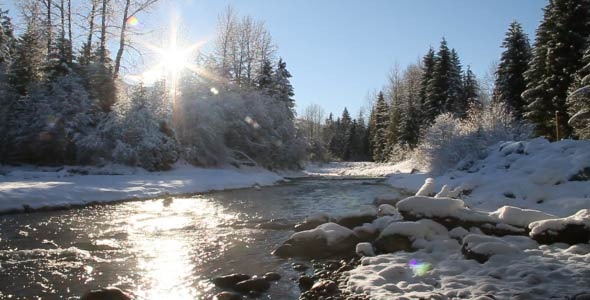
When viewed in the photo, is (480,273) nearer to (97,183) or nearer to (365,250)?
(365,250)

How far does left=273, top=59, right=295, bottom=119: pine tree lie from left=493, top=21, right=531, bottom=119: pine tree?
64.9 feet

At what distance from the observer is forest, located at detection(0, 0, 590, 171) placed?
72.2 ft

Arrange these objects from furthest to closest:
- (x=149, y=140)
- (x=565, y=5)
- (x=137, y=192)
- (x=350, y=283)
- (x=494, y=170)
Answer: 1. (x=565, y=5)
2. (x=149, y=140)
3. (x=137, y=192)
4. (x=494, y=170)
5. (x=350, y=283)

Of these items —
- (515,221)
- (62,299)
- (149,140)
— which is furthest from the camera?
(149,140)

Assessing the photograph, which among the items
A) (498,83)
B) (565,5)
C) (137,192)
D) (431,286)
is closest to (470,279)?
(431,286)

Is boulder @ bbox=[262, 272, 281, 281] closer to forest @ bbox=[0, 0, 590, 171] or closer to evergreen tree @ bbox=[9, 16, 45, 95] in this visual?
forest @ bbox=[0, 0, 590, 171]

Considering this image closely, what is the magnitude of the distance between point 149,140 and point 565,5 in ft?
85.6

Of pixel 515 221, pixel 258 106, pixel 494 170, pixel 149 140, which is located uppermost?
pixel 258 106

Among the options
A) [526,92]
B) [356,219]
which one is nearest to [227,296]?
[356,219]

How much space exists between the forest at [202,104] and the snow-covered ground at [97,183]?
6.02 ft

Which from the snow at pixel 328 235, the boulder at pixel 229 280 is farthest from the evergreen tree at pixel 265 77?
the boulder at pixel 229 280

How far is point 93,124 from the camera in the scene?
77.4 ft

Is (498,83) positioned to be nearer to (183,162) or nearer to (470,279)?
(183,162)

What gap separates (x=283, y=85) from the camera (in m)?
46.5
